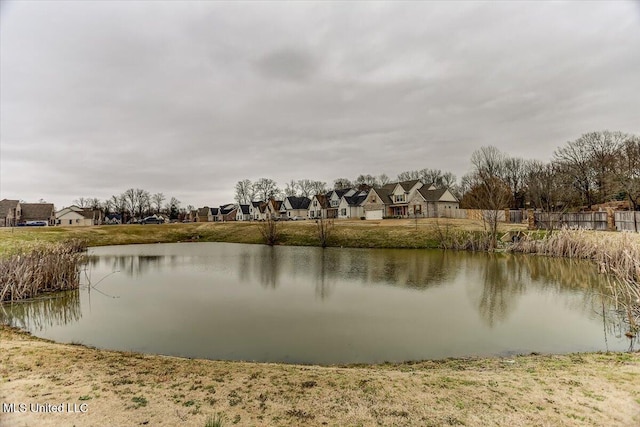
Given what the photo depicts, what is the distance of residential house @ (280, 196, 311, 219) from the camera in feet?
251

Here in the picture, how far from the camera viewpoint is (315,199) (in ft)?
235

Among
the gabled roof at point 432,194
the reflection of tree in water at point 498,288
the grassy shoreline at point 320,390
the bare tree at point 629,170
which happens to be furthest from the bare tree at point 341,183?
the grassy shoreline at point 320,390

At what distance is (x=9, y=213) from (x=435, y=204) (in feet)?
249

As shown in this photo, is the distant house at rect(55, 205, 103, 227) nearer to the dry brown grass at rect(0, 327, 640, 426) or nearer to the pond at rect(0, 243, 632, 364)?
the pond at rect(0, 243, 632, 364)

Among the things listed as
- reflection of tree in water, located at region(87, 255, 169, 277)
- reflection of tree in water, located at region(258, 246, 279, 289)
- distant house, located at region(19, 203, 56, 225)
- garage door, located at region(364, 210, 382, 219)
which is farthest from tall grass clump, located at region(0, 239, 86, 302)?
distant house, located at region(19, 203, 56, 225)

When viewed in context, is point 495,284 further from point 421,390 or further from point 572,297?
point 421,390

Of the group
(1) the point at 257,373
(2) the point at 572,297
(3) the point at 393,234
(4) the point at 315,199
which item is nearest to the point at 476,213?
(3) the point at 393,234

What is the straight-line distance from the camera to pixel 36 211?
70.7 meters

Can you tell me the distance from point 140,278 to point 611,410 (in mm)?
20039

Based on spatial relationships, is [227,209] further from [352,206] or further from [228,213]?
[352,206]

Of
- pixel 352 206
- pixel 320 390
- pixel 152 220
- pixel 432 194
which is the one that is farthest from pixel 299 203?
pixel 320 390

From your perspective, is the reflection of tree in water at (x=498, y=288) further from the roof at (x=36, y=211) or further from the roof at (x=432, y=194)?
the roof at (x=36, y=211)

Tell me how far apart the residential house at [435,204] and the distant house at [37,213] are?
73.8 metres

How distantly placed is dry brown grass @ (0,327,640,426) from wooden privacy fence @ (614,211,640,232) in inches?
1043
